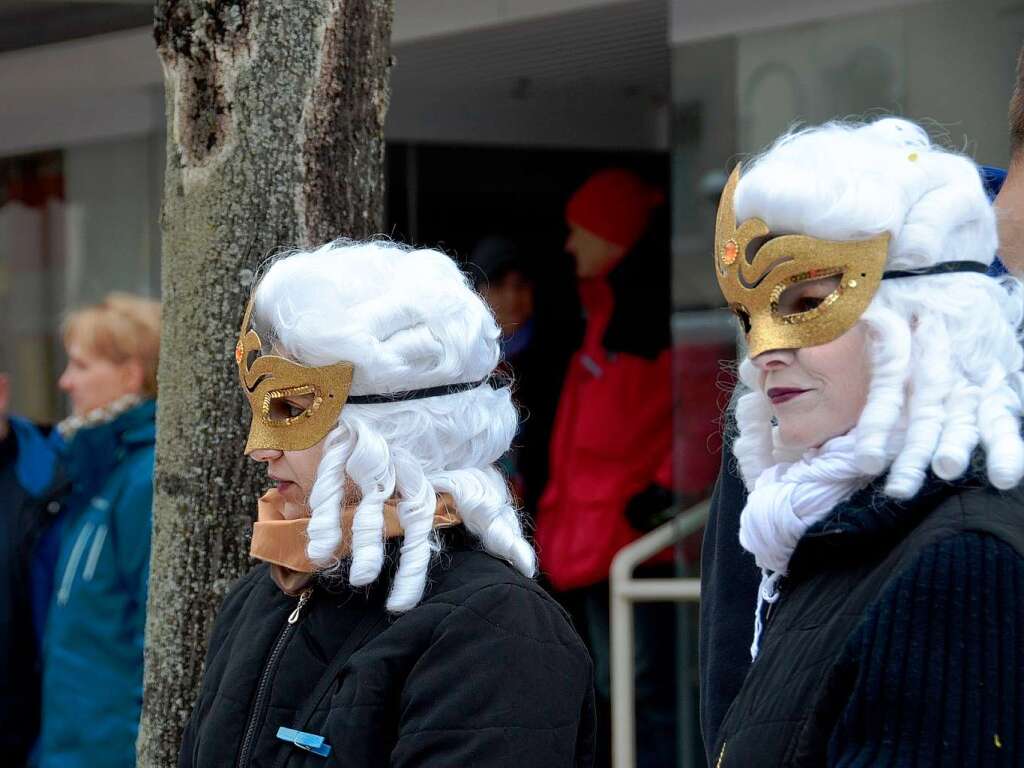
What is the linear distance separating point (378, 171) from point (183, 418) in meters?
0.59

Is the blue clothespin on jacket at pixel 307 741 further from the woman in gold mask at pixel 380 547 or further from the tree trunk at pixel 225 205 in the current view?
the tree trunk at pixel 225 205

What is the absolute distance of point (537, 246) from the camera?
738 centimetres

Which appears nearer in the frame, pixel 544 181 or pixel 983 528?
pixel 983 528

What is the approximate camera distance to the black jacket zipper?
2.08 m

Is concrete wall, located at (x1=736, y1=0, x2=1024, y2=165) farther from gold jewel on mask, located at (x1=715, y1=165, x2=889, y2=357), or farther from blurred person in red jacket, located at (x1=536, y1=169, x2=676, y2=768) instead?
gold jewel on mask, located at (x1=715, y1=165, x2=889, y2=357)

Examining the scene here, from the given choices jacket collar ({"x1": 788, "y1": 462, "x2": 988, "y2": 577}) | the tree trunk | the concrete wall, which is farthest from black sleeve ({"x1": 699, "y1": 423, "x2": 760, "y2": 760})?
the concrete wall

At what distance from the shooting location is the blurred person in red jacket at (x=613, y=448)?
17.4 ft

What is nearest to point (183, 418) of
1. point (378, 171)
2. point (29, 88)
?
point (378, 171)

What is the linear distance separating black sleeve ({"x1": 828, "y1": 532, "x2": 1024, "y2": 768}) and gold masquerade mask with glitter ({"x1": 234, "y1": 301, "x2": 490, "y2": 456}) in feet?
2.80

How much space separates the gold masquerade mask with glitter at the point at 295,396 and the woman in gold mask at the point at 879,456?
22.7 inches

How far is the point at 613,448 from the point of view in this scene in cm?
536

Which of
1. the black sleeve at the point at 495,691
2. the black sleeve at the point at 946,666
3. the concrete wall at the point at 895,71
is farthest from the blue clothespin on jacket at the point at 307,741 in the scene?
the concrete wall at the point at 895,71

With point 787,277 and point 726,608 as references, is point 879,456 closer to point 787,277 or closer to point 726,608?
point 787,277

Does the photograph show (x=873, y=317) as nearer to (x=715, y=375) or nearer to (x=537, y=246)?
(x=715, y=375)
